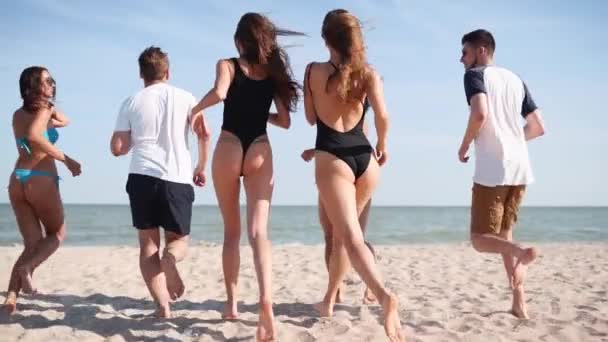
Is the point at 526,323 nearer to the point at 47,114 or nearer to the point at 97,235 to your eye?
the point at 47,114

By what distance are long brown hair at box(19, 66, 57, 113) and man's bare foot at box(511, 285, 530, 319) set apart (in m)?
4.12

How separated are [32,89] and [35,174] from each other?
2.29 feet

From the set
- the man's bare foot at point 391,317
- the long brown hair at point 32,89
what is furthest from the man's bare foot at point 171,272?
the long brown hair at point 32,89

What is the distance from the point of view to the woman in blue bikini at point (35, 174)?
4.26m

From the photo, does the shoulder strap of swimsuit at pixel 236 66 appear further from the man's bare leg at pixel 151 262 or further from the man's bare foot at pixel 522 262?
the man's bare foot at pixel 522 262

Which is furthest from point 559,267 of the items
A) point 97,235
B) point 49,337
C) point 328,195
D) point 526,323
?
point 97,235

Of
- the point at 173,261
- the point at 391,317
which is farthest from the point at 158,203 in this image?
the point at 391,317

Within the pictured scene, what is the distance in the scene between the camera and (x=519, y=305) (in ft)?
13.6

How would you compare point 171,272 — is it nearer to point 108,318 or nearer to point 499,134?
point 108,318

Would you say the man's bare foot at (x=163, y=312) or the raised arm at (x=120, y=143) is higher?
the raised arm at (x=120, y=143)

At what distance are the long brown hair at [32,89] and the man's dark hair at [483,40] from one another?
3.51 metres

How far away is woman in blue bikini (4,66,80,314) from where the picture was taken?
14.0 ft

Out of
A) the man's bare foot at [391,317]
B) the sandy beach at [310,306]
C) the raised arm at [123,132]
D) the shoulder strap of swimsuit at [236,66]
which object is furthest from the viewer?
the raised arm at [123,132]

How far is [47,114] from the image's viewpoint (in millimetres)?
4324
